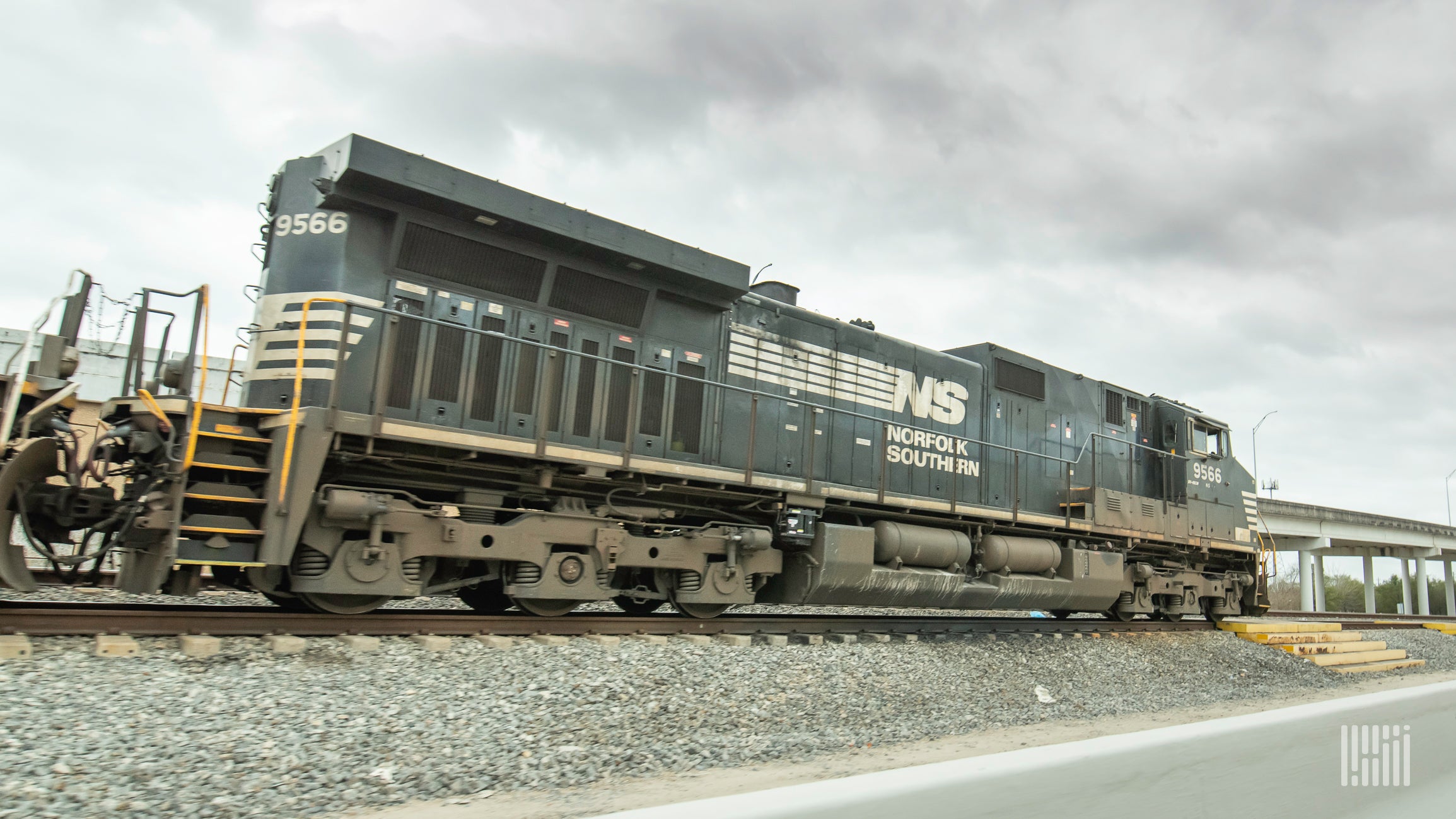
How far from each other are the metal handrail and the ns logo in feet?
0.73

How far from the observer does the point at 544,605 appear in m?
7.16

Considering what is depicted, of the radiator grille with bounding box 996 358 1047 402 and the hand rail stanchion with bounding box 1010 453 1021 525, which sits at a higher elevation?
the radiator grille with bounding box 996 358 1047 402

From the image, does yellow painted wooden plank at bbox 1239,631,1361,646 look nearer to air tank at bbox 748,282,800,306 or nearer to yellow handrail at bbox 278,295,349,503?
air tank at bbox 748,282,800,306

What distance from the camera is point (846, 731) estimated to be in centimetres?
559

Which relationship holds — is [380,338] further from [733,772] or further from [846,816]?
[846,816]

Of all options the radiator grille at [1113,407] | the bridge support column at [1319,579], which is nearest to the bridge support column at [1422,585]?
the bridge support column at [1319,579]

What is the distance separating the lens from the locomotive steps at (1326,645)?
39.6ft

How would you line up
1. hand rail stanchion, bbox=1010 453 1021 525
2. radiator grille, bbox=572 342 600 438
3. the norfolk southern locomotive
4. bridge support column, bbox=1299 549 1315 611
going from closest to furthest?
the norfolk southern locomotive
radiator grille, bbox=572 342 600 438
hand rail stanchion, bbox=1010 453 1021 525
bridge support column, bbox=1299 549 1315 611

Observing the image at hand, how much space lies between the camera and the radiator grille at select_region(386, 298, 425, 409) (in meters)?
6.59

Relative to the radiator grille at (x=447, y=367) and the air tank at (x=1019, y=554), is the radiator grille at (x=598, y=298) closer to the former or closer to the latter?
the radiator grille at (x=447, y=367)

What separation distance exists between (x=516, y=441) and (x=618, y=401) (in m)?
1.35

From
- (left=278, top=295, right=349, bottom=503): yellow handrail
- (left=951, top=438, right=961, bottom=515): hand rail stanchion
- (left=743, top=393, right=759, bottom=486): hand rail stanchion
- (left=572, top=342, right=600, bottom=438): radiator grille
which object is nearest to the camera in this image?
(left=278, top=295, right=349, bottom=503): yellow handrail

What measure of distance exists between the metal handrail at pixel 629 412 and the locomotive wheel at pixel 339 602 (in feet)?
3.21

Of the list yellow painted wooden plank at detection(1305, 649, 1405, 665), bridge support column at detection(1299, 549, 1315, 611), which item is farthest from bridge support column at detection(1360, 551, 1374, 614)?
yellow painted wooden plank at detection(1305, 649, 1405, 665)
